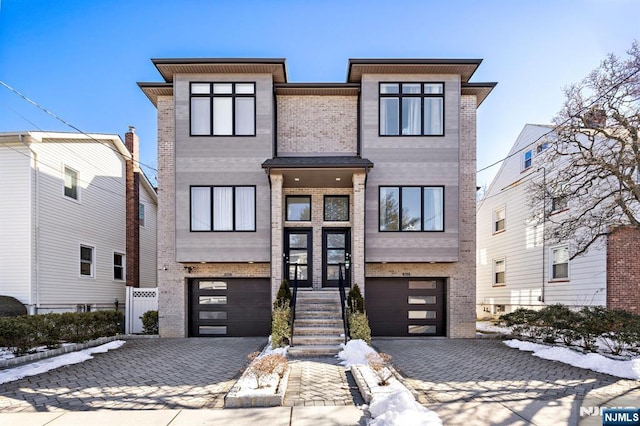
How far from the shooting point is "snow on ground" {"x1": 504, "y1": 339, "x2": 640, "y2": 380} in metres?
7.48

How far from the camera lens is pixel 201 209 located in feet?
41.0

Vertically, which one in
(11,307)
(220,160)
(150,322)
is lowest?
(150,322)

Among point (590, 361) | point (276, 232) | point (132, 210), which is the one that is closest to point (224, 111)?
point (276, 232)

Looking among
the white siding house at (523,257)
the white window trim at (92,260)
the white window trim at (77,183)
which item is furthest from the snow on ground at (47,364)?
the white siding house at (523,257)

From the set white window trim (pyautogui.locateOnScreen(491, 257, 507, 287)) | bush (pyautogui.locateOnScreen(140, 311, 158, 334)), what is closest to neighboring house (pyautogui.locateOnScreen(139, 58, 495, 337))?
bush (pyautogui.locateOnScreen(140, 311, 158, 334))

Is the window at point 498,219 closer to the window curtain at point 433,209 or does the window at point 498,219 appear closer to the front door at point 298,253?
the window curtain at point 433,209

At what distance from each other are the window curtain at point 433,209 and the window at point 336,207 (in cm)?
259

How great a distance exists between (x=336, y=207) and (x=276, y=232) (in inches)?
94.9

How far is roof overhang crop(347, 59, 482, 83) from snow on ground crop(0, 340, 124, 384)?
10.8 meters

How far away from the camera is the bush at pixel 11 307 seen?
1152cm

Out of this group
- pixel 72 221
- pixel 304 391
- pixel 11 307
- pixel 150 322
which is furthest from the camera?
pixel 72 221

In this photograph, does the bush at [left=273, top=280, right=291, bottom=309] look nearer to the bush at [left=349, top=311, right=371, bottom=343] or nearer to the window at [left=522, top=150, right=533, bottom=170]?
the bush at [left=349, top=311, right=371, bottom=343]

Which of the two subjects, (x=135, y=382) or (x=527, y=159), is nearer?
(x=135, y=382)

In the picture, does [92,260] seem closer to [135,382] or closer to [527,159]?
[135,382]
